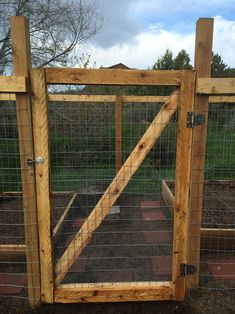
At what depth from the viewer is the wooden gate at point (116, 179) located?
236cm

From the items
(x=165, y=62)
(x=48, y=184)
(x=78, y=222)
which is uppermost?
(x=165, y=62)

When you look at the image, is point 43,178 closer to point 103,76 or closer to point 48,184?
point 48,184

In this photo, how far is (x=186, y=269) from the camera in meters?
2.69

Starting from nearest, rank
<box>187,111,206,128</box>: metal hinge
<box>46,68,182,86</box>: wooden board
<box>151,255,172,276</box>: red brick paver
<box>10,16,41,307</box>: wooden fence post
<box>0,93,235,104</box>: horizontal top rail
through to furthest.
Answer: <box>10,16,41,307</box>: wooden fence post
<box>46,68,182,86</box>: wooden board
<box>187,111,206,128</box>: metal hinge
<box>151,255,172,276</box>: red brick paver
<box>0,93,235,104</box>: horizontal top rail

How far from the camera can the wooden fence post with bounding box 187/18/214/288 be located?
2.43 m

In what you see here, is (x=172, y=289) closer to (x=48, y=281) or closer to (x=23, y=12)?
(x=48, y=281)

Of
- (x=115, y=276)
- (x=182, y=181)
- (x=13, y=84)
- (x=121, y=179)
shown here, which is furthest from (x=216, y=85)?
(x=115, y=276)

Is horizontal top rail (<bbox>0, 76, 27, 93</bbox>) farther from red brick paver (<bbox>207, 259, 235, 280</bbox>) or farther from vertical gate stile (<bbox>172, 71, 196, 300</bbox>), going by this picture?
red brick paver (<bbox>207, 259, 235, 280</bbox>)

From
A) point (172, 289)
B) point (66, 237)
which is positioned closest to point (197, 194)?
point (172, 289)

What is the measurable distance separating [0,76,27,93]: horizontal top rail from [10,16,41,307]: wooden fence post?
0.23 feet

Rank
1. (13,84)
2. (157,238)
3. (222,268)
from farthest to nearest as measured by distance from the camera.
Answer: (157,238)
(222,268)
(13,84)

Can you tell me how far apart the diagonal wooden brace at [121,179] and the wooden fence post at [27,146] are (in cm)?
23

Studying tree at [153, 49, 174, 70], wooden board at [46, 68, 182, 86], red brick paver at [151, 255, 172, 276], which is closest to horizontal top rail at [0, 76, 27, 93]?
wooden board at [46, 68, 182, 86]

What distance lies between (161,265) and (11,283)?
1.65 meters
